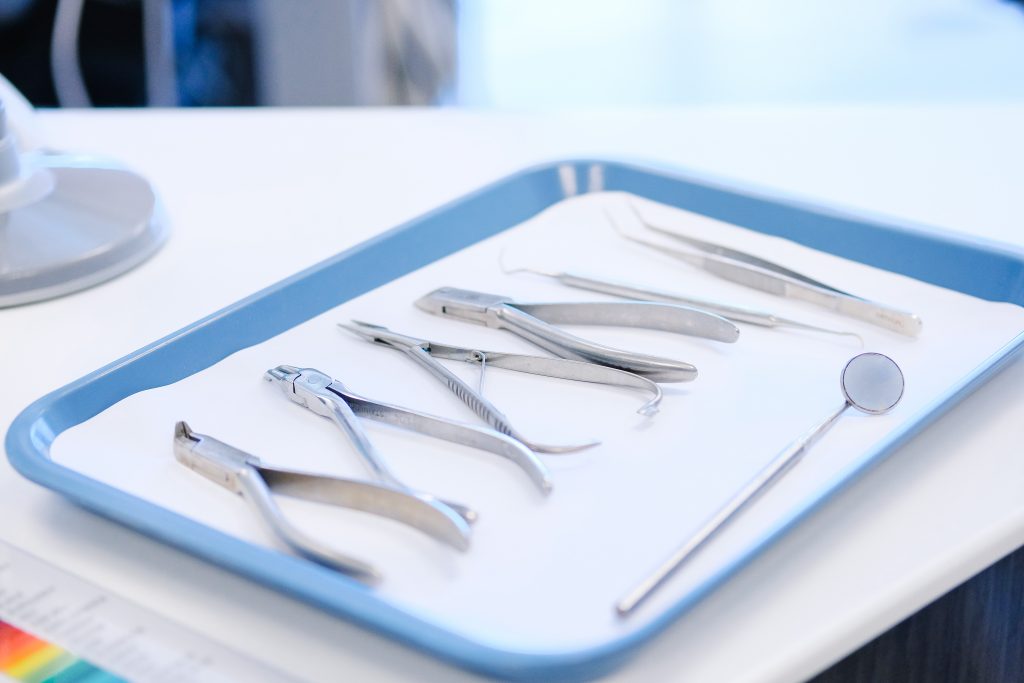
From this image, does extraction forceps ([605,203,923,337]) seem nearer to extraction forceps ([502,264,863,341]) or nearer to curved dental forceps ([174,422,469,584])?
extraction forceps ([502,264,863,341])

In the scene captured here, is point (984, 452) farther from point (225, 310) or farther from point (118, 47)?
point (118, 47)

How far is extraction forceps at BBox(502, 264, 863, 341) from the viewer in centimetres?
54

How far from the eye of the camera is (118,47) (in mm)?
→ 1383

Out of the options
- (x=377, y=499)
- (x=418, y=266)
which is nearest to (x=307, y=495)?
(x=377, y=499)

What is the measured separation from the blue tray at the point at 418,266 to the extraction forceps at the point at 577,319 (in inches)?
3.1

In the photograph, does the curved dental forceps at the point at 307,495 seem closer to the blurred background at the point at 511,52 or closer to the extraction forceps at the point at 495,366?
the extraction forceps at the point at 495,366

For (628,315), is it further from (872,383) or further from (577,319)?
(872,383)

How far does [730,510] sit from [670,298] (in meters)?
0.19

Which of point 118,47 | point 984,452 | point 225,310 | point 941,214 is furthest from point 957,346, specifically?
point 118,47

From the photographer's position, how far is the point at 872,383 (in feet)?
1.53

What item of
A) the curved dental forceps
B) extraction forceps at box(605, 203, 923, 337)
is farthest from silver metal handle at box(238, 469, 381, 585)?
extraction forceps at box(605, 203, 923, 337)

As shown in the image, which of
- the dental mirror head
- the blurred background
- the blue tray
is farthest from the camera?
the blurred background

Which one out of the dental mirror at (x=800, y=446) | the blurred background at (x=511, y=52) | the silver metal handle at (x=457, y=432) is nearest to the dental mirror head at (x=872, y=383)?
the dental mirror at (x=800, y=446)

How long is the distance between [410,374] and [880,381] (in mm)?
211
